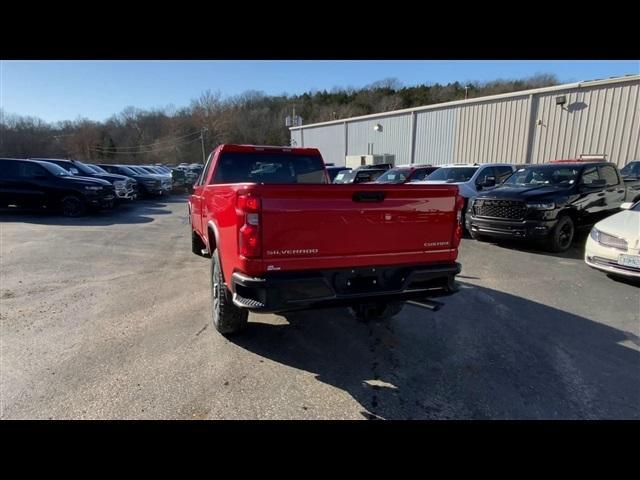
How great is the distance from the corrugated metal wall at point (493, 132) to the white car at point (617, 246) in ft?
44.0

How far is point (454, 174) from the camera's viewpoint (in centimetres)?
1085

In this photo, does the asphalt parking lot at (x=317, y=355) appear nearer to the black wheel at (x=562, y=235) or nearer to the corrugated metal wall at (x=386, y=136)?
the black wheel at (x=562, y=235)

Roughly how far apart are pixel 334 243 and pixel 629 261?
5211 mm

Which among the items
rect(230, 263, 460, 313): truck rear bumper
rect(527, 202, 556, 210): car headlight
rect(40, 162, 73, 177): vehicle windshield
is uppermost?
rect(40, 162, 73, 177): vehicle windshield

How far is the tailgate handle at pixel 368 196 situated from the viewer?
2.88 meters

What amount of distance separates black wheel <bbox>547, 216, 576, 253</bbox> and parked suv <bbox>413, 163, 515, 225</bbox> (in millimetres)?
2526

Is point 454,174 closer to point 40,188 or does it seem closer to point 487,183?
point 487,183

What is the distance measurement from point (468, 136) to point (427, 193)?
19.9 metres

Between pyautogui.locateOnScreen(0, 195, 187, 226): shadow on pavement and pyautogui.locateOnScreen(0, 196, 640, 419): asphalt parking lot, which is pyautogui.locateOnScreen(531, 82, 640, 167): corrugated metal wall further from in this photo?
pyautogui.locateOnScreen(0, 195, 187, 226): shadow on pavement

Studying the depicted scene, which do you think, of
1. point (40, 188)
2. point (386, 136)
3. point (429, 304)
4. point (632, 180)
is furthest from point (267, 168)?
point (386, 136)

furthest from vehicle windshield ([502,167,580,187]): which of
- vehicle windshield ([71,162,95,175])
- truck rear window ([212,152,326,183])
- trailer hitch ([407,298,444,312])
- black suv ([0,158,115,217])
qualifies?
vehicle windshield ([71,162,95,175])

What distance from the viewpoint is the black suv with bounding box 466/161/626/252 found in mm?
7441
